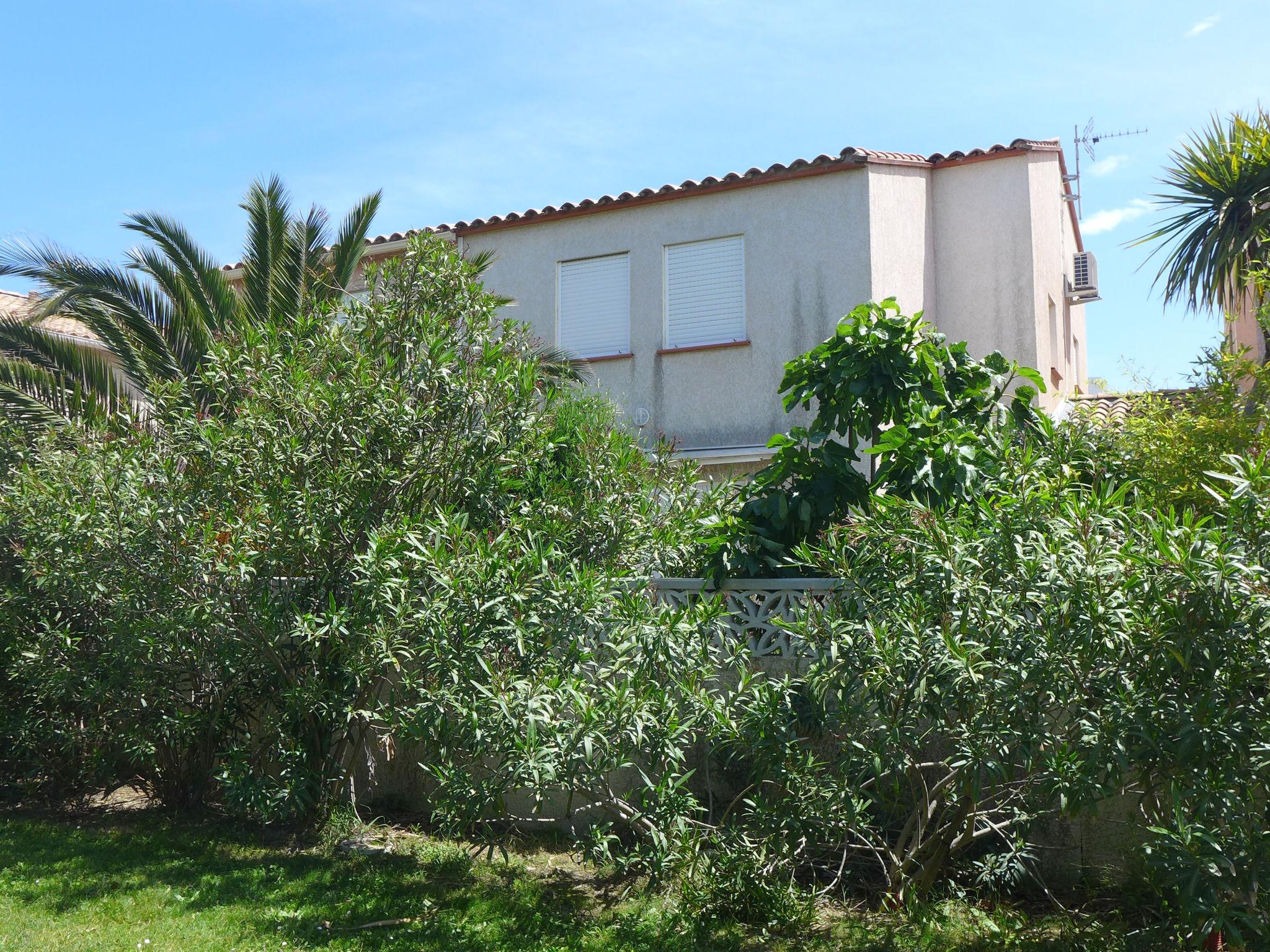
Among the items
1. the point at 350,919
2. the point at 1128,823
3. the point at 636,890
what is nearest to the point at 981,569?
the point at 1128,823

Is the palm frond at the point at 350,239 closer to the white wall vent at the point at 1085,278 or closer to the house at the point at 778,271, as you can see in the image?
the house at the point at 778,271

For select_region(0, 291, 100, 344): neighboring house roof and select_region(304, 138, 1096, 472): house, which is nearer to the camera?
select_region(304, 138, 1096, 472): house

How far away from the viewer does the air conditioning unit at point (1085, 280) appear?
1531cm

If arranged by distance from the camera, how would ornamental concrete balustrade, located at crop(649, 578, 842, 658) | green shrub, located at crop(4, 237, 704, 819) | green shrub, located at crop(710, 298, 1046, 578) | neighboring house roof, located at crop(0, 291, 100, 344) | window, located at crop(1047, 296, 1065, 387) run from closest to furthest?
1. green shrub, located at crop(4, 237, 704, 819)
2. ornamental concrete balustrade, located at crop(649, 578, 842, 658)
3. green shrub, located at crop(710, 298, 1046, 578)
4. window, located at crop(1047, 296, 1065, 387)
5. neighboring house roof, located at crop(0, 291, 100, 344)

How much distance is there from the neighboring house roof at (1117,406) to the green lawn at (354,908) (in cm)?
332

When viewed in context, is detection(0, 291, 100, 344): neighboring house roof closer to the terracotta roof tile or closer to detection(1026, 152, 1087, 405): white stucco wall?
the terracotta roof tile

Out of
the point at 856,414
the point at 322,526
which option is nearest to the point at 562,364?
the point at 856,414

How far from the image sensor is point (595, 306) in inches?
567

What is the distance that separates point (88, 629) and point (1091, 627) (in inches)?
284

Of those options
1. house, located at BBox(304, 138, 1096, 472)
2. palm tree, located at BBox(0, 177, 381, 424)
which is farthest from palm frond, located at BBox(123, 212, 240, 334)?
house, located at BBox(304, 138, 1096, 472)

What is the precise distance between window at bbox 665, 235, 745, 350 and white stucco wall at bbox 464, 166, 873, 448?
122 millimetres

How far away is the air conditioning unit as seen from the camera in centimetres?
1531

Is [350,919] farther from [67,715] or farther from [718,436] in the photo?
[718,436]

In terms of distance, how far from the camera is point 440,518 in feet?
20.5
